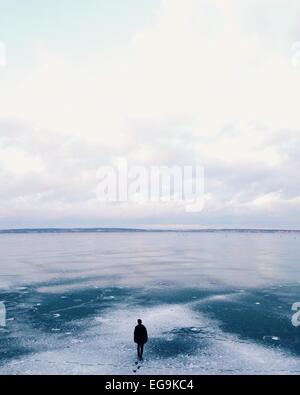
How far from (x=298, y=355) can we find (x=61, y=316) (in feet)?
49.2

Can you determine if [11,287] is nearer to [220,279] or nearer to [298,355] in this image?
[220,279]

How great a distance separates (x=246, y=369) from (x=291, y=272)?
31.0 m

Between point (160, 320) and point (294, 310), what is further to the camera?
point (294, 310)

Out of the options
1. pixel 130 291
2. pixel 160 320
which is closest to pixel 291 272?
pixel 130 291

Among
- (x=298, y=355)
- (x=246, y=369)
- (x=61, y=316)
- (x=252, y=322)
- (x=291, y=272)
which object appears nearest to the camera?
(x=246, y=369)

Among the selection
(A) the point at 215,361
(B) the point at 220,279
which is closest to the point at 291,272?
(B) the point at 220,279

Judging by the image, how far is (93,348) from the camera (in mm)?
17516

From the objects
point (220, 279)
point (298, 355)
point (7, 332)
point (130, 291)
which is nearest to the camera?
point (298, 355)

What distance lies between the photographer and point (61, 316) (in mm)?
23297

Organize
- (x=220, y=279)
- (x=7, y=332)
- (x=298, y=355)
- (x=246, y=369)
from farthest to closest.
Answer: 1. (x=220, y=279)
2. (x=7, y=332)
3. (x=298, y=355)
4. (x=246, y=369)

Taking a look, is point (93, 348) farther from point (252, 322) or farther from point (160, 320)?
point (252, 322)

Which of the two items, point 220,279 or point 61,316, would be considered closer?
point 61,316
